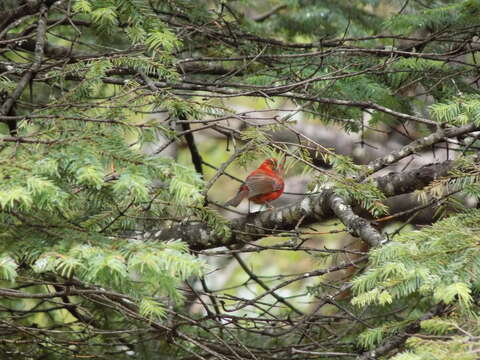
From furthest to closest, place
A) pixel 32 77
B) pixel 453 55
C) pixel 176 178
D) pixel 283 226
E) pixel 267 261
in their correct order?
pixel 267 261 < pixel 283 226 < pixel 453 55 < pixel 32 77 < pixel 176 178

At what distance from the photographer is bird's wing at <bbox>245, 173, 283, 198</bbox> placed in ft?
17.5

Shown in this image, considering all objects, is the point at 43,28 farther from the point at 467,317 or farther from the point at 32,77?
the point at 467,317

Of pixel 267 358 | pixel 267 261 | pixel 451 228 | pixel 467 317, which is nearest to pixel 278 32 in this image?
pixel 267 358

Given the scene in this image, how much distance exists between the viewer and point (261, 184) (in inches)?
212

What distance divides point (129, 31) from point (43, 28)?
1.70 ft

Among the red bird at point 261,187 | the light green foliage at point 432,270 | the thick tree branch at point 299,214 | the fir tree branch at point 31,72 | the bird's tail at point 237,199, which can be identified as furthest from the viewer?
the red bird at point 261,187

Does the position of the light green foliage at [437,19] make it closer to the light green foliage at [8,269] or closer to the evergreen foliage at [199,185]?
the evergreen foliage at [199,185]

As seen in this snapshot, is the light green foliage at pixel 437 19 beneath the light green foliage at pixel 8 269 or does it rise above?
above

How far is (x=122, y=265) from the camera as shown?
81.2 inches

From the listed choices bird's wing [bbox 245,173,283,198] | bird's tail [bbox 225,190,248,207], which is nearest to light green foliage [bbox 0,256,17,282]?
bird's tail [bbox 225,190,248,207]

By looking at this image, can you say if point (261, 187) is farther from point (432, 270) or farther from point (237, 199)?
point (432, 270)

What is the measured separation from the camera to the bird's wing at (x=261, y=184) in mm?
5348

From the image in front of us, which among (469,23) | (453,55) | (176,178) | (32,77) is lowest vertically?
(176,178)

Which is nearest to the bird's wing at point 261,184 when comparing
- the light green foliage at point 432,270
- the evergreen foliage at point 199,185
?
the evergreen foliage at point 199,185
